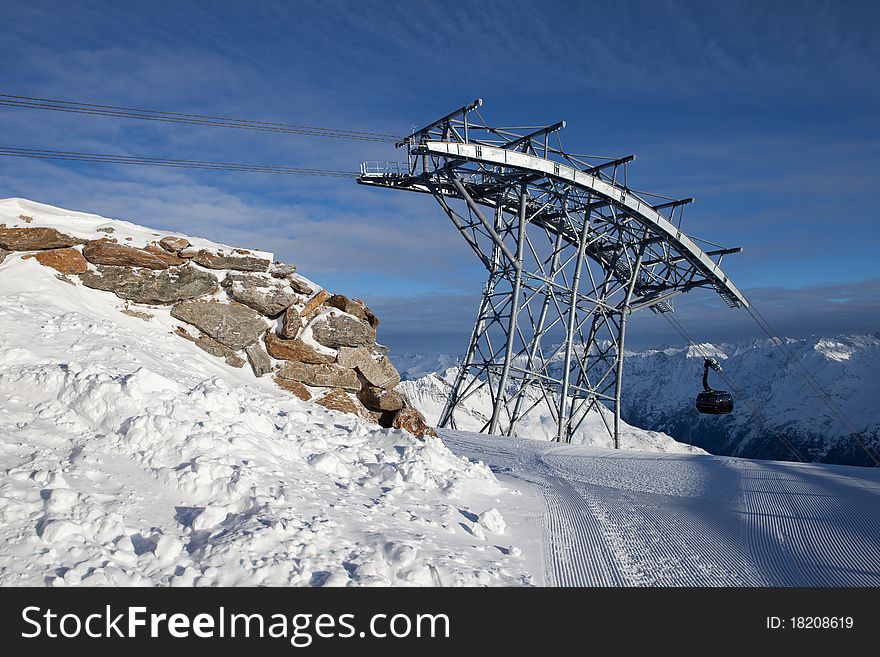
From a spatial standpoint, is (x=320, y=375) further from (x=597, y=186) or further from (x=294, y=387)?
(x=597, y=186)

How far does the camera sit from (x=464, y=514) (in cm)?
775

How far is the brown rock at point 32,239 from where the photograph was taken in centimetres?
1121

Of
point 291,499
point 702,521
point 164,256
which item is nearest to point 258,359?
point 164,256

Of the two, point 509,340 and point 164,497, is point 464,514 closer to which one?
point 164,497

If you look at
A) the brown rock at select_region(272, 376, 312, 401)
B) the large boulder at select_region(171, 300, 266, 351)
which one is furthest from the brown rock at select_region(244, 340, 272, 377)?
the brown rock at select_region(272, 376, 312, 401)

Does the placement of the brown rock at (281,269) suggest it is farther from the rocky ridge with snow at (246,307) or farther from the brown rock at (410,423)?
the brown rock at (410,423)

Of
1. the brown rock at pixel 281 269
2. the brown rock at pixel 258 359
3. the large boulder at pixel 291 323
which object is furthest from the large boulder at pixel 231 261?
the brown rock at pixel 258 359

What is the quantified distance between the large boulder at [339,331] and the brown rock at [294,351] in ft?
1.16

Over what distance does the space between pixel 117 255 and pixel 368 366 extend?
19.4ft

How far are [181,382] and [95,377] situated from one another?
156 cm

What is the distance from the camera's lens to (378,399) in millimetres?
12828

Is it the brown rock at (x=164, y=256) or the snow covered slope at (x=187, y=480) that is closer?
the snow covered slope at (x=187, y=480)
